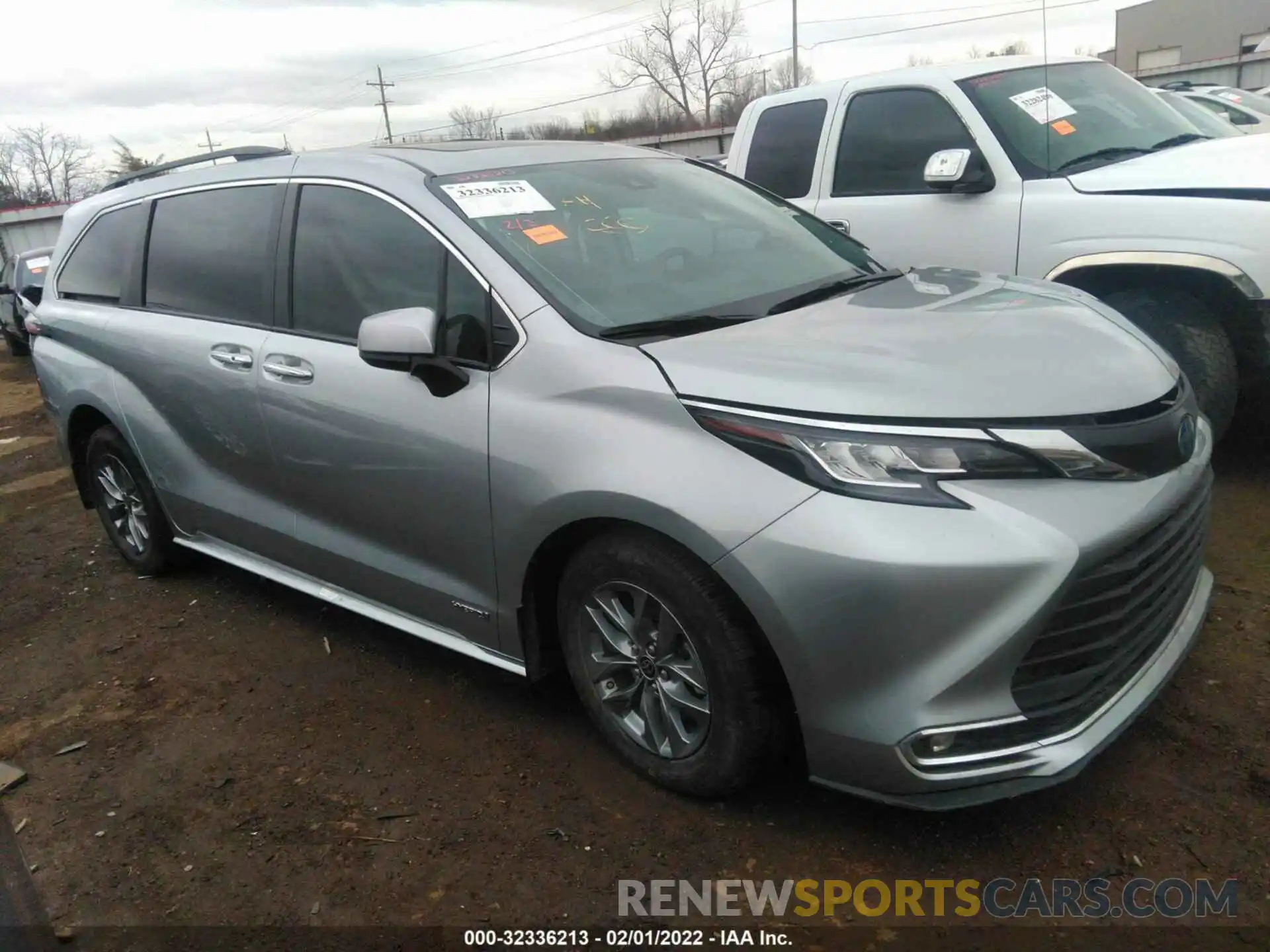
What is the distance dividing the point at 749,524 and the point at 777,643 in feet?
0.96

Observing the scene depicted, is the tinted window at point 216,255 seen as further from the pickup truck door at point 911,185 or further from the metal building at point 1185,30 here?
the metal building at point 1185,30

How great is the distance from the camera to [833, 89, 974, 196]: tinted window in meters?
5.07

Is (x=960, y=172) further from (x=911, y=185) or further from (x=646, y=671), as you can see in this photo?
(x=646, y=671)

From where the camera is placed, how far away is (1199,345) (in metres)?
4.28

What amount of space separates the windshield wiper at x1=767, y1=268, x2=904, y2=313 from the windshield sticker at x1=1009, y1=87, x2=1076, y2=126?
1.88 meters

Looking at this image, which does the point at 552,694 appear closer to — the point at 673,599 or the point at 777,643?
the point at 673,599

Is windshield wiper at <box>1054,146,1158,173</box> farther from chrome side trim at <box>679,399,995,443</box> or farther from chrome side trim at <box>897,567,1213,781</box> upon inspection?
chrome side trim at <box>897,567,1213,781</box>

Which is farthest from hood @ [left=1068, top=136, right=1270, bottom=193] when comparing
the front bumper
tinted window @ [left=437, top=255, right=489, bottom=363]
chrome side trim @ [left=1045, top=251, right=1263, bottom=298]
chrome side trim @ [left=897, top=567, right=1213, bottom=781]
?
tinted window @ [left=437, top=255, right=489, bottom=363]

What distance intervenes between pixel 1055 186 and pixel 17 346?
624 inches

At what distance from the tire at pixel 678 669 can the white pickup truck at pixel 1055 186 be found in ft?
9.61

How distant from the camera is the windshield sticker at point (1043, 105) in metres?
4.92

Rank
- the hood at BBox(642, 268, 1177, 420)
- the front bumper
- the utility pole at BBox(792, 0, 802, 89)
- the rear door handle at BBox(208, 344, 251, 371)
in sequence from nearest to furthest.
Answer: the front bumper
the hood at BBox(642, 268, 1177, 420)
the rear door handle at BBox(208, 344, 251, 371)
the utility pole at BBox(792, 0, 802, 89)

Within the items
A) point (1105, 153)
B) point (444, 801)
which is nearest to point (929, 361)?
point (444, 801)

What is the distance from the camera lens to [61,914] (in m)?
2.67
